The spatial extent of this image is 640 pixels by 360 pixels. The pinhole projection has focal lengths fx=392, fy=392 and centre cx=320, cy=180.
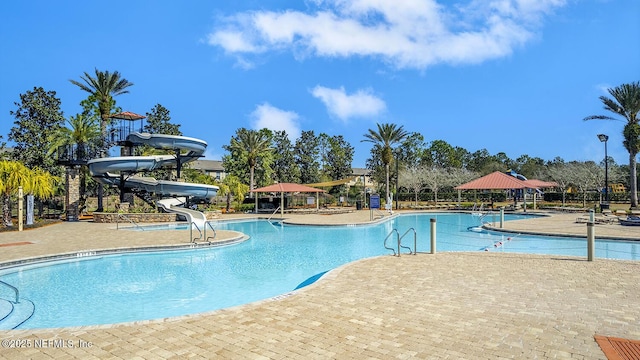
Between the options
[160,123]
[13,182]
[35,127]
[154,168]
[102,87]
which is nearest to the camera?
[13,182]

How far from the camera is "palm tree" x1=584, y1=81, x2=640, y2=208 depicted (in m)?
30.9

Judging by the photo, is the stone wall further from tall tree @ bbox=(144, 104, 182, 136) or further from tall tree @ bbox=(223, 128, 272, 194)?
tall tree @ bbox=(144, 104, 182, 136)

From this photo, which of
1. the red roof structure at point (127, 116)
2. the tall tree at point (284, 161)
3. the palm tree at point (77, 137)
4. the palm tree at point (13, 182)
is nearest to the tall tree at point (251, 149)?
the tall tree at point (284, 161)

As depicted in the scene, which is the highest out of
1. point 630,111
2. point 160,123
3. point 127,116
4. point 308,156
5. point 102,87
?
point 102,87

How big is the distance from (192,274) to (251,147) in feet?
104

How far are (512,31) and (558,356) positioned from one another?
13950 mm

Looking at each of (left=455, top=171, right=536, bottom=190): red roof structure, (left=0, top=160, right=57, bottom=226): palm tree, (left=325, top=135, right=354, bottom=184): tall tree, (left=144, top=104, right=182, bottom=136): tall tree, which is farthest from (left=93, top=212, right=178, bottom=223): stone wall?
(left=325, top=135, right=354, bottom=184): tall tree

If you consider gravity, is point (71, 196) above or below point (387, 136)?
below

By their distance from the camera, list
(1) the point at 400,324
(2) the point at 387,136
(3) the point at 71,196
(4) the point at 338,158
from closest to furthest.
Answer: (1) the point at 400,324
(3) the point at 71,196
(2) the point at 387,136
(4) the point at 338,158

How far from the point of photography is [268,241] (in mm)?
16516

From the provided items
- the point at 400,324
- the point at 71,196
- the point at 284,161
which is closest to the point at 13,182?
the point at 71,196

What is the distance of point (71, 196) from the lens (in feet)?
77.5

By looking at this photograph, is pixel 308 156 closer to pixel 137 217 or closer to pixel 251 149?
pixel 251 149

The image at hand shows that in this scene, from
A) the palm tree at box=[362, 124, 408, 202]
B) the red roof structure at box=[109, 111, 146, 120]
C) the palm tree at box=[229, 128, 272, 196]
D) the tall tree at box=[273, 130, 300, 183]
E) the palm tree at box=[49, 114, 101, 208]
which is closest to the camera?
the palm tree at box=[49, 114, 101, 208]
